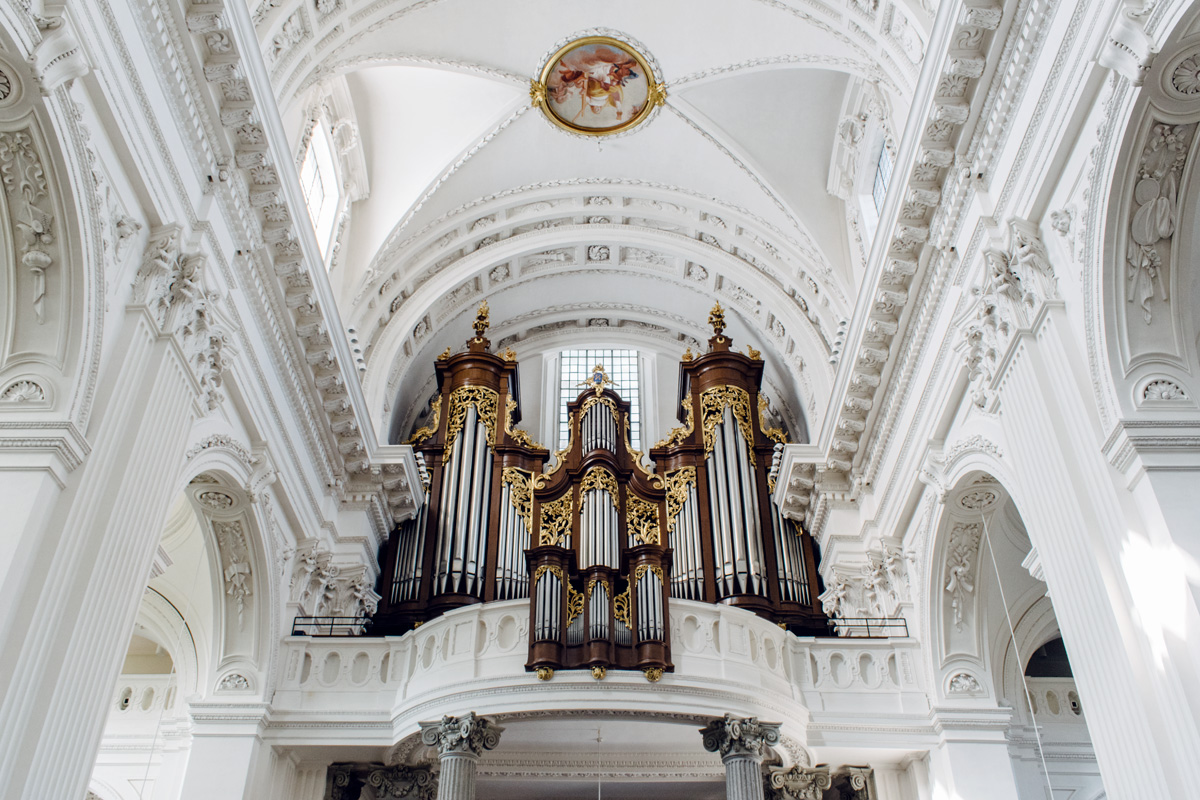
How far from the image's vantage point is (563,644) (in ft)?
35.0

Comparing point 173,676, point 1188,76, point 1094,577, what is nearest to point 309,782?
point 173,676

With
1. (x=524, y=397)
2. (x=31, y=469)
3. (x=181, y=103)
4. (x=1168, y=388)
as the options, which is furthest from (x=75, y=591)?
(x=524, y=397)

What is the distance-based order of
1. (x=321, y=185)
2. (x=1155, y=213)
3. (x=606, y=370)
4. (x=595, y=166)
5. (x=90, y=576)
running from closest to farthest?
(x=90, y=576) < (x=1155, y=213) < (x=321, y=185) < (x=595, y=166) < (x=606, y=370)

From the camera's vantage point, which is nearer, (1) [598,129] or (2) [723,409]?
(1) [598,129]

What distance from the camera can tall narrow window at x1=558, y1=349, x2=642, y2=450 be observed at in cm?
1803

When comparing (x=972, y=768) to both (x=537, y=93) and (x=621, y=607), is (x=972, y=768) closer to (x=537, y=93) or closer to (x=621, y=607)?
(x=621, y=607)

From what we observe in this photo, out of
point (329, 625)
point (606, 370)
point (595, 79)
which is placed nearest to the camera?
point (329, 625)

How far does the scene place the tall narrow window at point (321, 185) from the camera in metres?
13.2

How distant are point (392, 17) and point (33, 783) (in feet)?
30.7

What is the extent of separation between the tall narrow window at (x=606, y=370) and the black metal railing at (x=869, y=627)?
19.1 feet

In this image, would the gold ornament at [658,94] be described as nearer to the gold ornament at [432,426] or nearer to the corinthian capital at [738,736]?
the gold ornament at [432,426]

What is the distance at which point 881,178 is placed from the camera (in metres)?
13.5

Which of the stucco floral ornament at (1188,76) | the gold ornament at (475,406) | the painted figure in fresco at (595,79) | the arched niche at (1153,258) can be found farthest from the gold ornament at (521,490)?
the stucco floral ornament at (1188,76)

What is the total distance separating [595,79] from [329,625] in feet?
26.5
